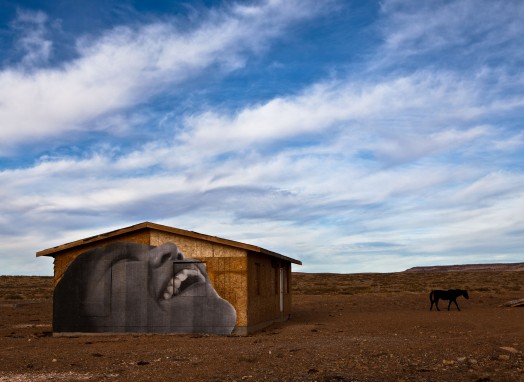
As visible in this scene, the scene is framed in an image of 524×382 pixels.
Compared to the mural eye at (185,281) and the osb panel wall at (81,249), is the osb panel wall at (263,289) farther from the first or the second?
the osb panel wall at (81,249)

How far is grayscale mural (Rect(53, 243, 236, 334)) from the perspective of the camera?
20.1m

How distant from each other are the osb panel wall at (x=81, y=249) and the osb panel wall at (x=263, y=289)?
12.5 ft

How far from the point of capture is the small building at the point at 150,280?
65.7 ft

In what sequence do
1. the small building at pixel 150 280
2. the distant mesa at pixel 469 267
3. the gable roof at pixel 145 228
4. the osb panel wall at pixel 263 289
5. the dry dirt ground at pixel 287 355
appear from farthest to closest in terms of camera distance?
the distant mesa at pixel 469 267
the osb panel wall at pixel 263 289
the small building at pixel 150 280
the gable roof at pixel 145 228
the dry dirt ground at pixel 287 355

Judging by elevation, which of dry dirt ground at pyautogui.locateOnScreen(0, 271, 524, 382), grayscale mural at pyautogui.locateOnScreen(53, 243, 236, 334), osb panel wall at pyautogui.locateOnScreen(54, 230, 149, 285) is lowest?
dry dirt ground at pyautogui.locateOnScreen(0, 271, 524, 382)

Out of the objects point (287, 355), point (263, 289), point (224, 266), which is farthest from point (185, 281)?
point (287, 355)

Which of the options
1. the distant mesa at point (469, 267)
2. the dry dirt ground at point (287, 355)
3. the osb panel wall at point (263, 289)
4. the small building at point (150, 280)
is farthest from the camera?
the distant mesa at point (469, 267)

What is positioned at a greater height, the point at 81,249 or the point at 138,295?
the point at 81,249

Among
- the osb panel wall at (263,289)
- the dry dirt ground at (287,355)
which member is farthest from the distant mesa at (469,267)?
the dry dirt ground at (287,355)

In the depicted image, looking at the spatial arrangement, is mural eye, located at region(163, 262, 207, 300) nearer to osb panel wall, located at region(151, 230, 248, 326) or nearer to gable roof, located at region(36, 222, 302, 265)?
osb panel wall, located at region(151, 230, 248, 326)

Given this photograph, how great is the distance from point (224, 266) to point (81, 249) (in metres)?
5.18

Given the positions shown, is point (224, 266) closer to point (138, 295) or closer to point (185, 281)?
point (185, 281)

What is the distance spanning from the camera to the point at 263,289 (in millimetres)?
22719

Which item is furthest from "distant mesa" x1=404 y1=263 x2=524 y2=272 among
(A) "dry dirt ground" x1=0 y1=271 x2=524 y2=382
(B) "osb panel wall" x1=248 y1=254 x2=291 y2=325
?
(A) "dry dirt ground" x1=0 y1=271 x2=524 y2=382
